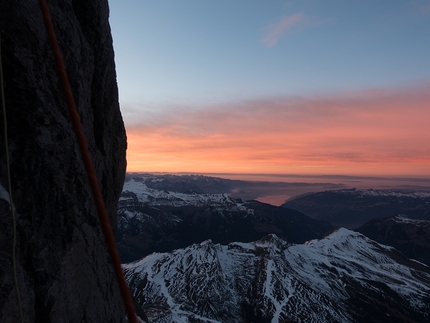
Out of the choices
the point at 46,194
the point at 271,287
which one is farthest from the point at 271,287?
the point at 46,194

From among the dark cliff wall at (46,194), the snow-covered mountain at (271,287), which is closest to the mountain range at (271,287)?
the snow-covered mountain at (271,287)

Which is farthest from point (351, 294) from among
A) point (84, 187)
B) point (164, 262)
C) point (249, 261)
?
point (84, 187)

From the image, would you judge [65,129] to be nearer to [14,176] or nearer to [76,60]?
[14,176]

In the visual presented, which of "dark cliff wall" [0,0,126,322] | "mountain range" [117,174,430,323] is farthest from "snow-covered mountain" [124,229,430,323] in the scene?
"dark cliff wall" [0,0,126,322]

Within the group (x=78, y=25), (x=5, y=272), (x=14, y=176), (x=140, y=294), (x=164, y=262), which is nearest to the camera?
(x=5, y=272)

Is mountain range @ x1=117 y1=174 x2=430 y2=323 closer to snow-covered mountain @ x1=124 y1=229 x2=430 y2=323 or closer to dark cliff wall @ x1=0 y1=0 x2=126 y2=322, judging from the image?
snow-covered mountain @ x1=124 y1=229 x2=430 y2=323
